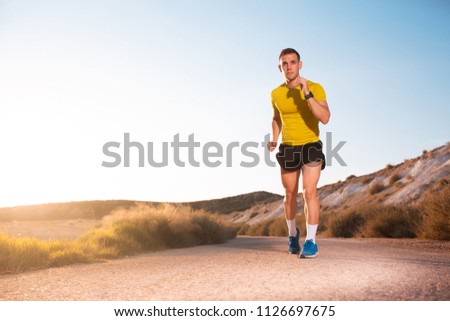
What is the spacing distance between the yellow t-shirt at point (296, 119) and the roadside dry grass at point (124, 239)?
3258mm

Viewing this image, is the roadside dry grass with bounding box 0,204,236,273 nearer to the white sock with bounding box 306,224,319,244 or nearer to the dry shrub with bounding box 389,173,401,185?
the white sock with bounding box 306,224,319,244

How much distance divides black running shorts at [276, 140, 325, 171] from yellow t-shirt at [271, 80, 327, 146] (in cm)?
6

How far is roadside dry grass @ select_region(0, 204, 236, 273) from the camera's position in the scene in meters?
5.58

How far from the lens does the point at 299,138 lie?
550 cm

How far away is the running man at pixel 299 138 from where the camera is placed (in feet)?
17.3

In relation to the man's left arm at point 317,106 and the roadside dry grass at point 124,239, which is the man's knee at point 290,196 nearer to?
the man's left arm at point 317,106

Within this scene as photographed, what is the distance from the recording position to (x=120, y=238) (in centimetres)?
839

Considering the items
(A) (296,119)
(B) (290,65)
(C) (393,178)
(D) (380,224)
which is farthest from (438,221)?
(C) (393,178)

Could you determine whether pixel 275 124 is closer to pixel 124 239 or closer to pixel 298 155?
pixel 298 155

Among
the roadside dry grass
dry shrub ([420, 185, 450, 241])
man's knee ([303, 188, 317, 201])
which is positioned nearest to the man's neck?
man's knee ([303, 188, 317, 201])

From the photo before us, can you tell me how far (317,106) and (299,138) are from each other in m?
0.60

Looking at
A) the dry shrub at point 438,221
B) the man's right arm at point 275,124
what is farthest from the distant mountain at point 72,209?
the man's right arm at point 275,124

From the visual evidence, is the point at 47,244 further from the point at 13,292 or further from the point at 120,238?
the point at 13,292
